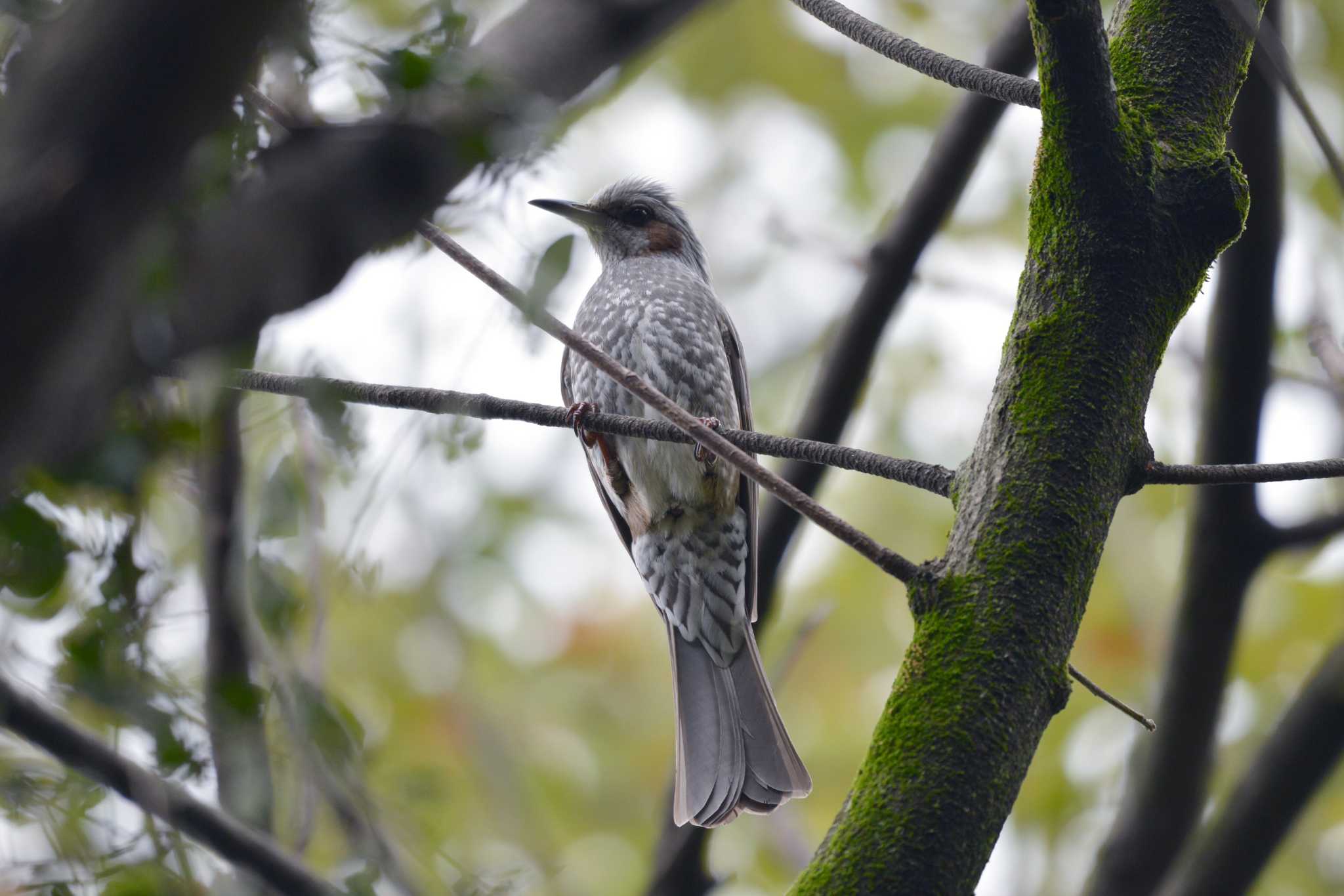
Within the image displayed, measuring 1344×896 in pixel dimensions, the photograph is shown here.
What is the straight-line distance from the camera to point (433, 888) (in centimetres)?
210

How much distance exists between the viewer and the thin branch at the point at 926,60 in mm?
1811

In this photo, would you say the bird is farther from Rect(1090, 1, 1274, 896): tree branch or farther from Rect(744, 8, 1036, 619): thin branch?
Rect(1090, 1, 1274, 896): tree branch

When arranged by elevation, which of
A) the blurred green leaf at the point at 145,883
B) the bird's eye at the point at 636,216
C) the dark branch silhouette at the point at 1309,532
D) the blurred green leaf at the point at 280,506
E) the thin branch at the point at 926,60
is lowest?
the blurred green leaf at the point at 145,883

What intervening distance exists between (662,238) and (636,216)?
0.46 feet

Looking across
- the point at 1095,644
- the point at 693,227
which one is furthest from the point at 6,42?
the point at 1095,644

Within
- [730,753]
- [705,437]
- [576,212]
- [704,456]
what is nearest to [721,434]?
[705,437]

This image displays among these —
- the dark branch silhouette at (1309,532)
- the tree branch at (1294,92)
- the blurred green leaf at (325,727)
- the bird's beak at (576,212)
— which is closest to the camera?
the tree branch at (1294,92)

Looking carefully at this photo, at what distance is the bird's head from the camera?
15.3 feet

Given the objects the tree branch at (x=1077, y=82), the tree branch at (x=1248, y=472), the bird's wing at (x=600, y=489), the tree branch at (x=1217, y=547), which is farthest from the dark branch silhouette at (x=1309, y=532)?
the bird's wing at (x=600, y=489)

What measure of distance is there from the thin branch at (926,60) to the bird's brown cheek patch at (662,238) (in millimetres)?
2451

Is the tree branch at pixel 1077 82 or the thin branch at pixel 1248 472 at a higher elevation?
the tree branch at pixel 1077 82

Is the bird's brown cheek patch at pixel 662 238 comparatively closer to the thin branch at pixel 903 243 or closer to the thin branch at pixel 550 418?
the thin branch at pixel 903 243

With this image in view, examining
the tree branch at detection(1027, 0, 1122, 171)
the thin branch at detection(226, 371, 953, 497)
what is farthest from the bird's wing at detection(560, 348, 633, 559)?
the tree branch at detection(1027, 0, 1122, 171)

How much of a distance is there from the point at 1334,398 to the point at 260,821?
9.13ft
